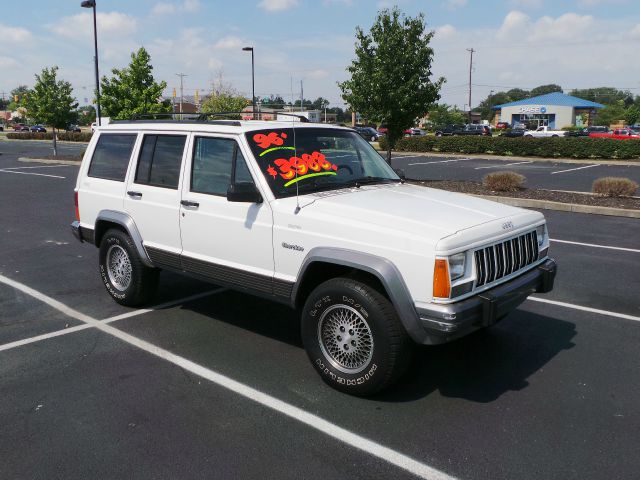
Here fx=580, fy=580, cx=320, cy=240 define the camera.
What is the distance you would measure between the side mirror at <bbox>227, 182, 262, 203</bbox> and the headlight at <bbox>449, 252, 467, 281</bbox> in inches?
64.4

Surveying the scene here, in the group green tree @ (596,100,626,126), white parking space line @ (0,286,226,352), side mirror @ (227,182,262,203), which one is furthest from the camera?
green tree @ (596,100,626,126)

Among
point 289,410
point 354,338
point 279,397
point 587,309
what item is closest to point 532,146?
point 587,309

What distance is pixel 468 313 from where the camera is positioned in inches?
152

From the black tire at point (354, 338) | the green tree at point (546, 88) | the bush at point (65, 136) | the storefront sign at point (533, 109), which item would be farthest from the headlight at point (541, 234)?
the green tree at point (546, 88)

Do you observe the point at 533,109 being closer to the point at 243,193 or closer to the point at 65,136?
the point at 65,136

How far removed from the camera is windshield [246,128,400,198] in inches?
188

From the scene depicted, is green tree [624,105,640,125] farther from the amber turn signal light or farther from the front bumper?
the amber turn signal light

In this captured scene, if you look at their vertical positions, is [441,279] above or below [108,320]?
above

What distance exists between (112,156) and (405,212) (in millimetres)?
3540

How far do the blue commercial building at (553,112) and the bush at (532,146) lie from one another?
43035 mm

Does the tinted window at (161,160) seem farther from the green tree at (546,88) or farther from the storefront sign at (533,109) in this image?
the green tree at (546,88)

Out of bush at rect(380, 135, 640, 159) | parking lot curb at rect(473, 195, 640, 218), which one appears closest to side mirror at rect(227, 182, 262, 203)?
parking lot curb at rect(473, 195, 640, 218)

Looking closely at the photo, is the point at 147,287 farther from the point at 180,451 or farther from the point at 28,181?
the point at 28,181

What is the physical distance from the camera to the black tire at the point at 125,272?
5.98 m
